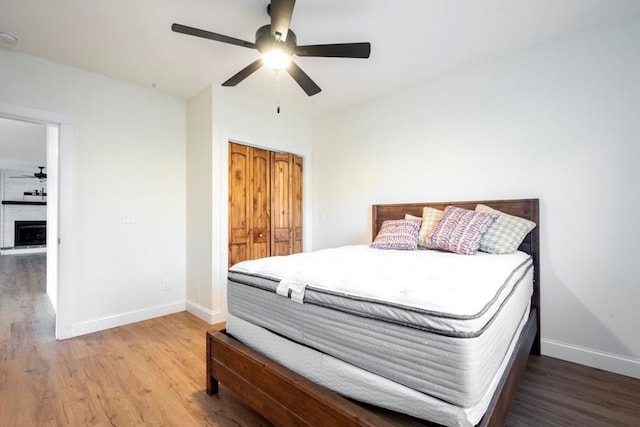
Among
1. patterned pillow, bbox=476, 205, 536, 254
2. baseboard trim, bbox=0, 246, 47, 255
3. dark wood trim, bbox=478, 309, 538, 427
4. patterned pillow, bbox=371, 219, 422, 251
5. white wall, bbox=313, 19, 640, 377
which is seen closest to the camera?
dark wood trim, bbox=478, 309, 538, 427

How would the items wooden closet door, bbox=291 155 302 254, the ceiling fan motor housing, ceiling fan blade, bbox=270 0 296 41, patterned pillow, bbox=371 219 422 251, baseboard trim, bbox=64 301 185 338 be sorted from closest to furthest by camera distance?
ceiling fan blade, bbox=270 0 296 41, the ceiling fan motor housing, patterned pillow, bbox=371 219 422 251, baseboard trim, bbox=64 301 185 338, wooden closet door, bbox=291 155 302 254

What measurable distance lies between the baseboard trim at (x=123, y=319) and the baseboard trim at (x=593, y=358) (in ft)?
11.7

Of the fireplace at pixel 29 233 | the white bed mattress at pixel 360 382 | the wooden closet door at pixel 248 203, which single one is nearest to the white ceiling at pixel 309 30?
the wooden closet door at pixel 248 203

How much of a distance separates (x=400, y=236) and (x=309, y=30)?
1.82 m

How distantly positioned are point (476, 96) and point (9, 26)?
3720 millimetres

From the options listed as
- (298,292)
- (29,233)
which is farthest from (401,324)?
(29,233)

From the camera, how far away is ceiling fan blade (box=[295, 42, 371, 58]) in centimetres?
181

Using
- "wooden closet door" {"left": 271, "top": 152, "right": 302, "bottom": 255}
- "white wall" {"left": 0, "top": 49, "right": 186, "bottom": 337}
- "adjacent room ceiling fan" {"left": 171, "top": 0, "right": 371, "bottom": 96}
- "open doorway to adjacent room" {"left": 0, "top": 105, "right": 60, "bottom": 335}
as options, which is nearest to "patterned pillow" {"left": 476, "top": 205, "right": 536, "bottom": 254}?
"adjacent room ceiling fan" {"left": 171, "top": 0, "right": 371, "bottom": 96}

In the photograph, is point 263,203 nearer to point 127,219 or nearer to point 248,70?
point 127,219

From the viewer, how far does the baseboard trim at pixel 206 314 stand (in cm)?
295

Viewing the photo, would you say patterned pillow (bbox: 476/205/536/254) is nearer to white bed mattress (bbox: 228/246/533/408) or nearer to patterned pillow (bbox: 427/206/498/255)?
patterned pillow (bbox: 427/206/498/255)

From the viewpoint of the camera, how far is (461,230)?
2266 millimetres

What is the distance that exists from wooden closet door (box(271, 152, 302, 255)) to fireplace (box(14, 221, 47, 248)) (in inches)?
361

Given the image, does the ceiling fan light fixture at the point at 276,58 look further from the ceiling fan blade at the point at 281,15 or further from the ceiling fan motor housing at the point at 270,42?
the ceiling fan blade at the point at 281,15
